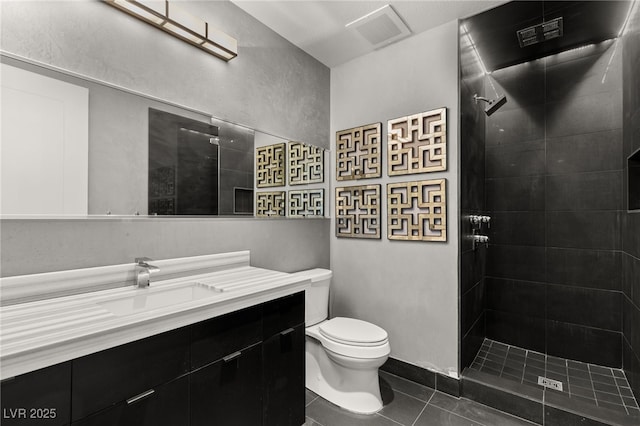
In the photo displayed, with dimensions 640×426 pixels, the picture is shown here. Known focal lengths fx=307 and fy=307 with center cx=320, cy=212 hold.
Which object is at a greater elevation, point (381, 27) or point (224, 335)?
point (381, 27)

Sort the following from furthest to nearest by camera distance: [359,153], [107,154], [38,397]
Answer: [359,153], [107,154], [38,397]

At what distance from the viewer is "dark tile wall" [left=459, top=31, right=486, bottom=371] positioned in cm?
223

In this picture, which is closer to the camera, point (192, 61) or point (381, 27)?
point (192, 61)

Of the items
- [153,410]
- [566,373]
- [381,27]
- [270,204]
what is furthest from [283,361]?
[381,27]

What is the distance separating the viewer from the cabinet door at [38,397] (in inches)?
32.0

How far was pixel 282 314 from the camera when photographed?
1621 millimetres

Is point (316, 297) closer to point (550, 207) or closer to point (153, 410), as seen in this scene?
point (153, 410)

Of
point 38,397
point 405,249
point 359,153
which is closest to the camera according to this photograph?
point 38,397

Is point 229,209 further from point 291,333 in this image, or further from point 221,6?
point 221,6

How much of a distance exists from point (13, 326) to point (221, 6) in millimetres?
1986

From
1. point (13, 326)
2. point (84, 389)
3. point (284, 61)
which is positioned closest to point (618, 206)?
point (284, 61)

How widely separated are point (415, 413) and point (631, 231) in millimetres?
1852

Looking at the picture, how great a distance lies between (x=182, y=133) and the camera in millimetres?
1758

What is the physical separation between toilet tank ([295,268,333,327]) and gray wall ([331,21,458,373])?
404 mm
